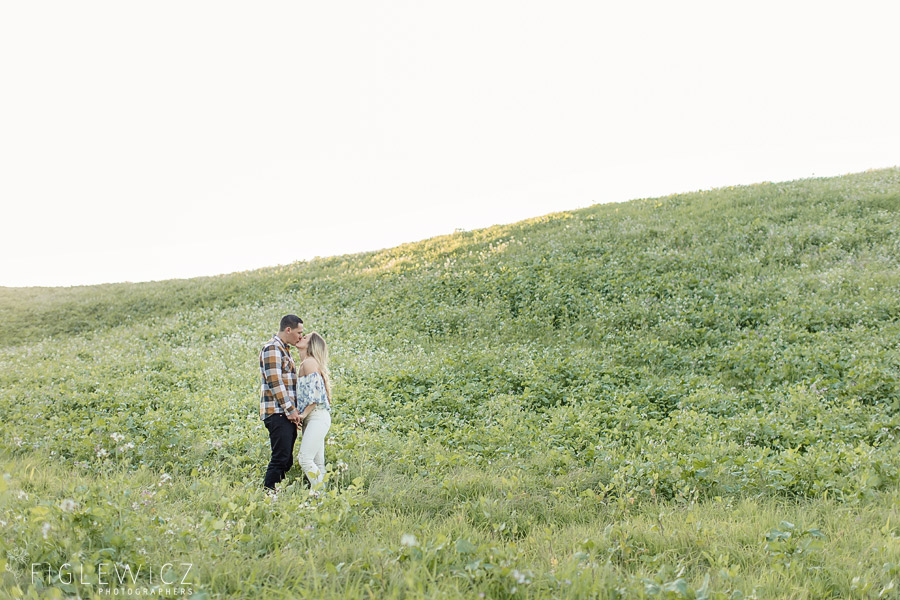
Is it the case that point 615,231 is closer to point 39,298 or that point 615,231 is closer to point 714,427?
point 714,427

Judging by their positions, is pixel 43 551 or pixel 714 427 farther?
pixel 714 427

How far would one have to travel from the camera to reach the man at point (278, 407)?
7156mm

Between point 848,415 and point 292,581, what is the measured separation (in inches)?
384

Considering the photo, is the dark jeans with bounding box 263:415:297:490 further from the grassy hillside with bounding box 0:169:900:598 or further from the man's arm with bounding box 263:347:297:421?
the grassy hillside with bounding box 0:169:900:598

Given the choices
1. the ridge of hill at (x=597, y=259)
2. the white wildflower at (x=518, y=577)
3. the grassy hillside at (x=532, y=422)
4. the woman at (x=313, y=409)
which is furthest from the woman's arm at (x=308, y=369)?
the ridge of hill at (x=597, y=259)

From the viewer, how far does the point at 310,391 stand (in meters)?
7.41

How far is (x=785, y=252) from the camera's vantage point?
1814 cm

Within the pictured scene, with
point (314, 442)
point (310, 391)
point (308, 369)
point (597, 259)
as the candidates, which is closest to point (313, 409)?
point (310, 391)

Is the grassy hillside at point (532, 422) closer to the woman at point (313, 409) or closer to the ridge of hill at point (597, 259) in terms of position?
the ridge of hill at point (597, 259)

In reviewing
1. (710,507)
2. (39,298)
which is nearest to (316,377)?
Answer: (710,507)

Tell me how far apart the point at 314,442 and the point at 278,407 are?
0.68m

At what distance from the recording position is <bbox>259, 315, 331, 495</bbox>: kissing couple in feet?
23.5

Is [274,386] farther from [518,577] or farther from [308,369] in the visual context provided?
[518,577]

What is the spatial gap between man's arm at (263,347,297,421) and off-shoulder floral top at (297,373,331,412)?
0.19 meters
